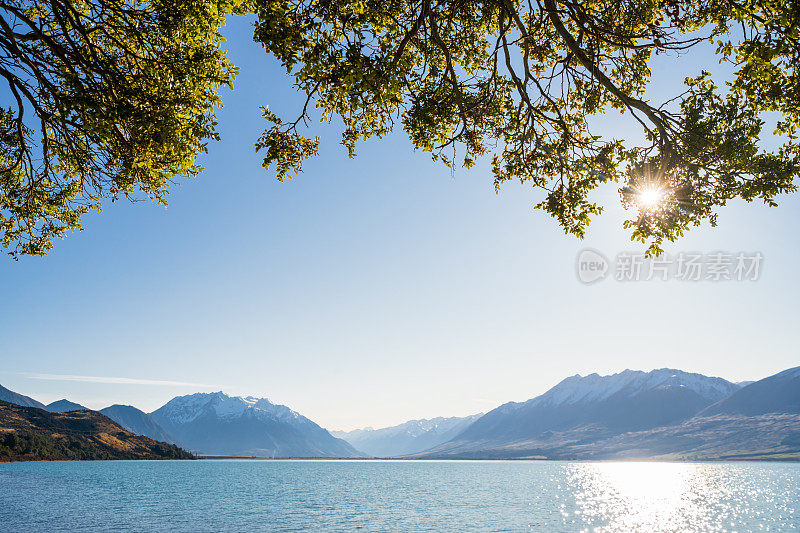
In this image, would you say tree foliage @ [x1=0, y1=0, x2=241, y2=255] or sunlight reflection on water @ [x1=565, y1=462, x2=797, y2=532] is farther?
sunlight reflection on water @ [x1=565, y1=462, x2=797, y2=532]

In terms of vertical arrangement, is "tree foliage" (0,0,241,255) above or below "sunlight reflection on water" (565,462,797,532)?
above

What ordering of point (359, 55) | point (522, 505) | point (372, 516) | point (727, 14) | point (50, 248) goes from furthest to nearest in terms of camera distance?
point (522, 505) → point (372, 516) → point (50, 248) → point (727, 14) → point (359, 55)

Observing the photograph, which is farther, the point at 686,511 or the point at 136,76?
the point at 686,511

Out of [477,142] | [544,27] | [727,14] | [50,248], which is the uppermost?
[544,27]

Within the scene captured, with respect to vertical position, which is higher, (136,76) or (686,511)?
(136,76)

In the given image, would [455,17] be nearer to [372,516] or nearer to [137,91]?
[137,91]

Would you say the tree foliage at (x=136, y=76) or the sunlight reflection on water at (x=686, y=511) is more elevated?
the tree foliage at (x=136, y=76)

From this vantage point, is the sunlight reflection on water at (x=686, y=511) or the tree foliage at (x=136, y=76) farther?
the sunlight reflection on water at (x=686, y=511)

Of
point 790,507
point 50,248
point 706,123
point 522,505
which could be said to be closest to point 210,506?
point 522,505

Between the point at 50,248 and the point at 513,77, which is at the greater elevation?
the point at 513,77

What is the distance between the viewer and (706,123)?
11.1 metres

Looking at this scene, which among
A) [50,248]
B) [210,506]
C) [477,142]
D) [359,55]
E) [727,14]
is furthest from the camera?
[210,506]

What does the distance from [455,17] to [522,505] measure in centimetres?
8281

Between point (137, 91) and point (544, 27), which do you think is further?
point (544, 27)
